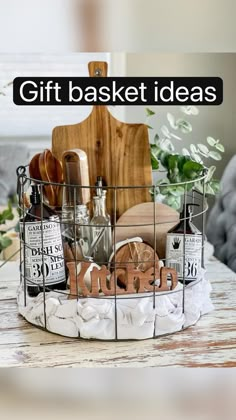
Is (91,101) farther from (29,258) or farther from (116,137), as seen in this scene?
(29,258)

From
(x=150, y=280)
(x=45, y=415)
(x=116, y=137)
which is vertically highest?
(x=116, y=137)

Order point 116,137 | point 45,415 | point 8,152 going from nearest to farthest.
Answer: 1. point 45,415
2. point 116,137
3. point 8,152

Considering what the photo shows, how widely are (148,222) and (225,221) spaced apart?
521 mm

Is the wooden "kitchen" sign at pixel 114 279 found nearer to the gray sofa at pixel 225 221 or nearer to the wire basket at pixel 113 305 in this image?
the wire basket at pixel 113 305

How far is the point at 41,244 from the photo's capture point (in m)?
0.67

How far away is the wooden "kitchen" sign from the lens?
0.65 metres

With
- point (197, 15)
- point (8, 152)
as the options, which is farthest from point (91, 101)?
point (8, 152)

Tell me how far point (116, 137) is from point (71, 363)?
0.23 meters

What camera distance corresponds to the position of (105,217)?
0.69 meters

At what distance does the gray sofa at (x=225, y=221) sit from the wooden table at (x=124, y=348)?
454 millimetres

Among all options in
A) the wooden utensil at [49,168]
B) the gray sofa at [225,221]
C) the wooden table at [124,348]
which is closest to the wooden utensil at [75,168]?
the wooden utensil at [49,168]

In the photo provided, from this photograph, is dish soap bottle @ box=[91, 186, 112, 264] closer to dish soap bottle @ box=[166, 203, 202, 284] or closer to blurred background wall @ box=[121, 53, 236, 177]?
dish soap bottle @ box=[166, 203, 202, 284]

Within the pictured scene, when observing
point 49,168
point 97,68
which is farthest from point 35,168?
point 97,68

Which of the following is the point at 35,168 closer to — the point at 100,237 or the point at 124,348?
the point at 100,237
